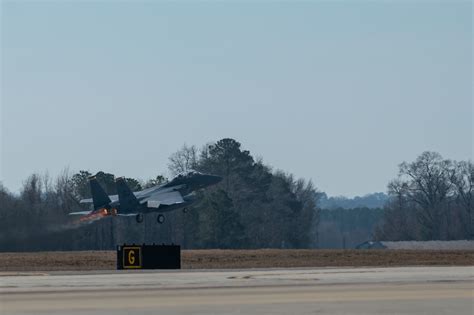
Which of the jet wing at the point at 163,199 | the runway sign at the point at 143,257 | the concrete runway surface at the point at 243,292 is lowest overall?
the concrete runway surface at the point at 243,292

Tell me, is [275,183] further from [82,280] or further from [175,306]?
[175,306]

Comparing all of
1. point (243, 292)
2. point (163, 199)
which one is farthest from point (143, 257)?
point (163, 199)

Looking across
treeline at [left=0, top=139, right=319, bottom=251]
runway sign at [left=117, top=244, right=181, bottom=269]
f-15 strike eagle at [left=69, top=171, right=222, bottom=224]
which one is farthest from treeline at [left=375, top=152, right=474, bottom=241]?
runway sign at [left=117, top=244, right=181, bottom=269]

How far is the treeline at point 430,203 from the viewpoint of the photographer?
138 metres

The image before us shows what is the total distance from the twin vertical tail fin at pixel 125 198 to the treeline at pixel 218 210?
8718 mm

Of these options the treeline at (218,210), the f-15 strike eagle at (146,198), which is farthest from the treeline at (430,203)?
the f-15 strike eagle at (146,198)

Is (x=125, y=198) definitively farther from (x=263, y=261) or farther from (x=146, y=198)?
(x=263, y=261)

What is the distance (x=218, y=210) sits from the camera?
116 meters

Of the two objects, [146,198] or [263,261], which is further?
[146,198]

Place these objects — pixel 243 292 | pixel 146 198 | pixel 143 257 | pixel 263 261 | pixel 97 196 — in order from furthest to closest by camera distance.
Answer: pixel 146 198
pixel 97 196
pixel 263 261
pixel 143 257
pixel 243 292

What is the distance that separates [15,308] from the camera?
1214 inches

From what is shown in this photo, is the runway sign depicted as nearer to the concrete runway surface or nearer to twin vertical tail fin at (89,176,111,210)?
the concrete runway surface

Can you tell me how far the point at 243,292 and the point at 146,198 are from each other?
2233 inches

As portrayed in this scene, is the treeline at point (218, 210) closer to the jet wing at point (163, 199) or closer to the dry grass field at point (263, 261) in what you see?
the jet wing at point (163, 199)
